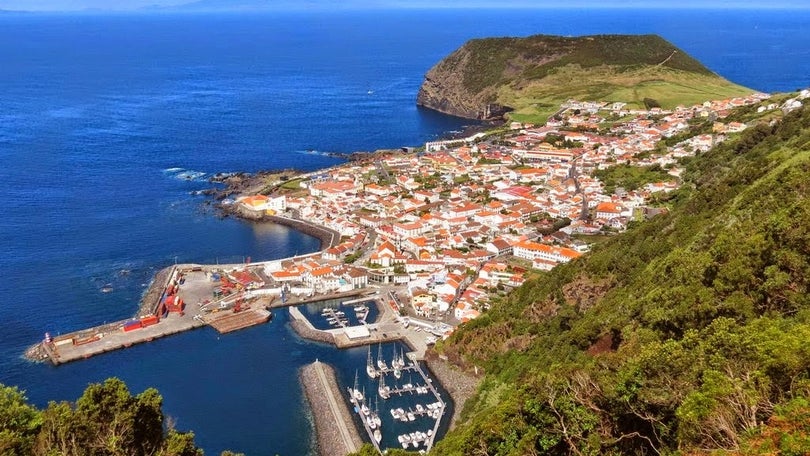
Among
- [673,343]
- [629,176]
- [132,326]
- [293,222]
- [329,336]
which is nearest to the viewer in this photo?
[673,343]

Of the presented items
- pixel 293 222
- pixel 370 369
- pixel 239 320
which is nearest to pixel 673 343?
pixel 370 369

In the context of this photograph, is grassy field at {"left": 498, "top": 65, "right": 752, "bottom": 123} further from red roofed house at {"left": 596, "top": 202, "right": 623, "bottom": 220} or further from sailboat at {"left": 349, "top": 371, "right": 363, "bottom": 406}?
sailboat at {"left": 349, "top": 371, "right": 363, "bottom": 406}

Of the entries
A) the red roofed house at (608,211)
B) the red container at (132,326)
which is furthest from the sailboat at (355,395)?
the red roofed house at (608,211)

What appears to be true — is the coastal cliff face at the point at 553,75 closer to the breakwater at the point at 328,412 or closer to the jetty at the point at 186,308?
the jetty at the point at 186,308

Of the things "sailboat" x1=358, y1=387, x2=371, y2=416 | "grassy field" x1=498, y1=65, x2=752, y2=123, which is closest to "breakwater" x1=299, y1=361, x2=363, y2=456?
"sailboat" x1=358, y1=387, x2=371, y2=416

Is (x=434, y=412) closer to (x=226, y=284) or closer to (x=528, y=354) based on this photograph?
(x=528, y=354)

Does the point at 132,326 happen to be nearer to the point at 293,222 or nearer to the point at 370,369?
the point at 370,369
